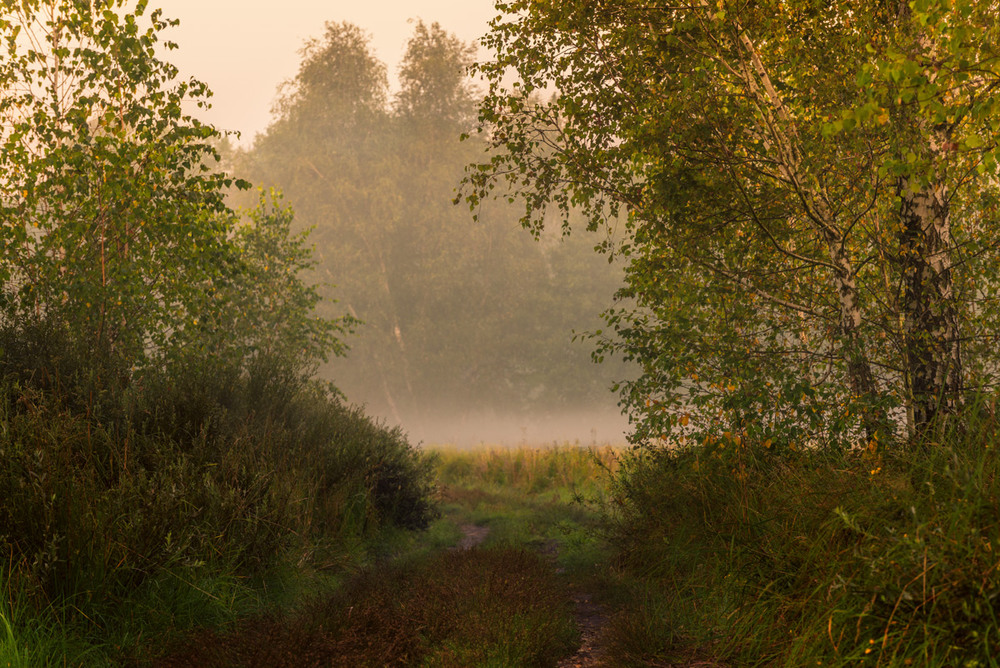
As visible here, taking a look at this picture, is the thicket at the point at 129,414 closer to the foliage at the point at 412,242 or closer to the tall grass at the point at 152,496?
the tall grass at the point at 152,496

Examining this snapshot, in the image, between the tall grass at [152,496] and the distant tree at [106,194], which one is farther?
the distant tree at [106,194]

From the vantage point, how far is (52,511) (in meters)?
5.40

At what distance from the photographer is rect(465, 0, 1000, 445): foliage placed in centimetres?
693

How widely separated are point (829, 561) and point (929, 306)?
3.70 metres

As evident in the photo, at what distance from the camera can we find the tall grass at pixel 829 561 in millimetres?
3496

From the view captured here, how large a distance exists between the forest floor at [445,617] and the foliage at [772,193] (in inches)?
87.5

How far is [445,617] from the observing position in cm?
596

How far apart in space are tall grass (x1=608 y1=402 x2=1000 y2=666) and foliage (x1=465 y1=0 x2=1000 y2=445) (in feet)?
2.64

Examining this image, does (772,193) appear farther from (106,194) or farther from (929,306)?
(106,194)

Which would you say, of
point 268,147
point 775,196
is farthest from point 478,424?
point 775,196

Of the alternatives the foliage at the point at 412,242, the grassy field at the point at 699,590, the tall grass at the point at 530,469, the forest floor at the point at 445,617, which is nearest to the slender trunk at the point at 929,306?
the grassy field at the point at 699,590

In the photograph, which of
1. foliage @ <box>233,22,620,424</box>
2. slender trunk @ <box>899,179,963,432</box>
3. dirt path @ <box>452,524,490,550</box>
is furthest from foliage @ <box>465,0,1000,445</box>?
foliage @ <box>233,22,620,424</box>

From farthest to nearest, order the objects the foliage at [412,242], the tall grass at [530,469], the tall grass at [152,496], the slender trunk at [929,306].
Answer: the foliage at [412,242]
the tall grass at [530,469]
the slender trunk at [929,306]
the tall grass at [152,496]

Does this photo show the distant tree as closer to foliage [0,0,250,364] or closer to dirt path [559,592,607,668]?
foliage [0,0,250,364]
